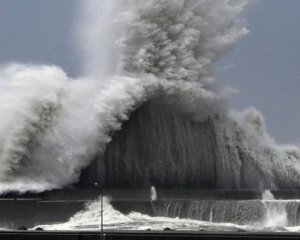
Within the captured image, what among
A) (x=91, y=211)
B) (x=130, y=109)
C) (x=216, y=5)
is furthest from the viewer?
(x=216, y=5)

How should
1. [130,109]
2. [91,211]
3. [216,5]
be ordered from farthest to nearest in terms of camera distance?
1. [216,5]
2. [130,109]
3. [91,211]

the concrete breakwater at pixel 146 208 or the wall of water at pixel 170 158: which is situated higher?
the wall of water at pixel 170 158

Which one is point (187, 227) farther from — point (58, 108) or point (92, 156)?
point (58, 108)

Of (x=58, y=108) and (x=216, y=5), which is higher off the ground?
(x=216, y=5)

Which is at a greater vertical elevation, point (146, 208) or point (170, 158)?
point (170, 158)

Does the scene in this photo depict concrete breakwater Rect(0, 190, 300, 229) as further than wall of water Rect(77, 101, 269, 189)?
No

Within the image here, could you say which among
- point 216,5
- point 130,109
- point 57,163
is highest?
point 216,5

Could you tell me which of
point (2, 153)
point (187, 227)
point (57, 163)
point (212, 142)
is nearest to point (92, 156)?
point (57, 163)

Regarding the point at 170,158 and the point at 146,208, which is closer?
the point at 146,208

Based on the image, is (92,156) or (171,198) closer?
(171,198)

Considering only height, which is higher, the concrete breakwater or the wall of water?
the wall of water

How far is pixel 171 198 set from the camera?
21.0 m

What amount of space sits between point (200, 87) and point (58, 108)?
5.55 meters

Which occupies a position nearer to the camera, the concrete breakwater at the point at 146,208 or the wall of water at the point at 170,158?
the concrete breakwater at the point at 146,208
